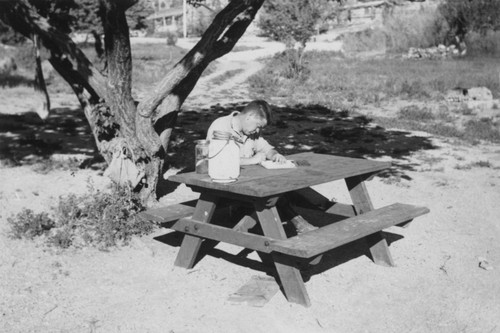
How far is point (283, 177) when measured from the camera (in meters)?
4.70

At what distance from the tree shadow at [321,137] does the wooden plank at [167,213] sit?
111 inches

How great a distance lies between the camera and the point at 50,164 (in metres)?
7.95

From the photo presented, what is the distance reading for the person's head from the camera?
4.99 m

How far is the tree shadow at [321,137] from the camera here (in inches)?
364

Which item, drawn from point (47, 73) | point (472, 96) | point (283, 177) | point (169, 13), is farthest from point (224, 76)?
point (169, 13)

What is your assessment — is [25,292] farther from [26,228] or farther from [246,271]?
[246,271]

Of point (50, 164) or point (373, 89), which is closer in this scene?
point (50, 164)

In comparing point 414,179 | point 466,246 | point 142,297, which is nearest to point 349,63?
point 414,179

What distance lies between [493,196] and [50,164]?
5486 millimetres

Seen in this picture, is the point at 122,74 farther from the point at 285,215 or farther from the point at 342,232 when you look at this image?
the point at 342,232

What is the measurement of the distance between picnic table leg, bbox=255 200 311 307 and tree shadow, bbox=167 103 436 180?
3.74 metres

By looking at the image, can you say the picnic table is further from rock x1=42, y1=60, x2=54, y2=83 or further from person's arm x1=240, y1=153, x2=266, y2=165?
rock x1=42, y1=60, x2=54, y2=83

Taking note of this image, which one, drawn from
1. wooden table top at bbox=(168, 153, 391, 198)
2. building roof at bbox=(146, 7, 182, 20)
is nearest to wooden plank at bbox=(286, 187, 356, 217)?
wooden table top at bbox=(168, 153, 391, 198)

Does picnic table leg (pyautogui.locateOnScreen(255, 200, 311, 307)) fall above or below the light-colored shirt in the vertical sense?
below
